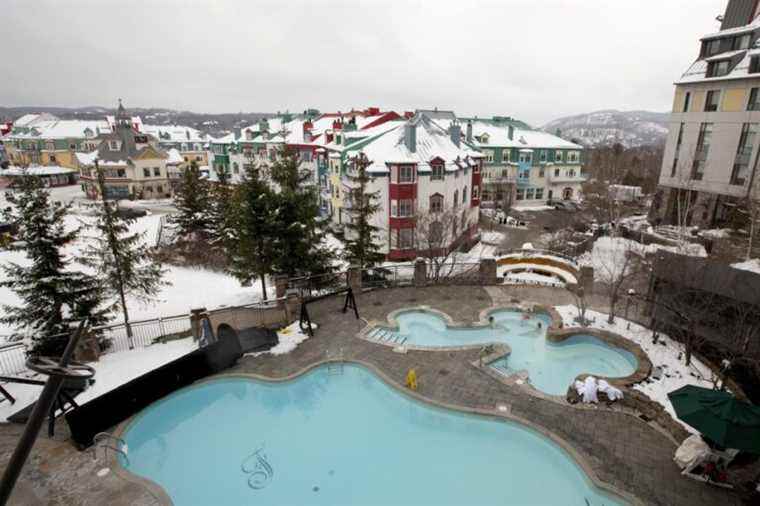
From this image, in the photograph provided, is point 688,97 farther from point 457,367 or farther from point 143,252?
point 143,252

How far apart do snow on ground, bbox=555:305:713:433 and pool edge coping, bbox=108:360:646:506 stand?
3671 millimetres

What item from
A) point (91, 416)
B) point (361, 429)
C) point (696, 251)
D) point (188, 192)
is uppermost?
point (188, 192)

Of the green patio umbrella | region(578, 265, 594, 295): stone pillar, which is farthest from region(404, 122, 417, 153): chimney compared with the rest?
the green patio umbrella

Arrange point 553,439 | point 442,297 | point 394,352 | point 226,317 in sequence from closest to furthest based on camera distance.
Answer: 1. point 553,439
2. point 394,352
3. point 226,317
4. point 442,297

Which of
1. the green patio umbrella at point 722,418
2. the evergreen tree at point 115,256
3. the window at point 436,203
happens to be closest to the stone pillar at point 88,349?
the evergreen tree at point 115,256

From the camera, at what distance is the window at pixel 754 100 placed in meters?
31.9

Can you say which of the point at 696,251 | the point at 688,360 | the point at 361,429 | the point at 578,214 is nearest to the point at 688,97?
the point at 578,214

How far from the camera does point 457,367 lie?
15.1 m

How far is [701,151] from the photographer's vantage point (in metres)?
36.4

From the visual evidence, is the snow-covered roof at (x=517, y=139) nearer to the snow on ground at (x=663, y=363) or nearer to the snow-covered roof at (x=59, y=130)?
the snow on ground at (x=663, y=363)

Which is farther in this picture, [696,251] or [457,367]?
[696,251]

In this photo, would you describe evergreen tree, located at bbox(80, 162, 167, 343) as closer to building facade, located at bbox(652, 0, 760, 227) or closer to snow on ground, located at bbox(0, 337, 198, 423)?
snow on ground, located at bbox(0, 337, 198, 423)

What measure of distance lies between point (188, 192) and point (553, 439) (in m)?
36.7

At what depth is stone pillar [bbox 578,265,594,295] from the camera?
73.1 feet
